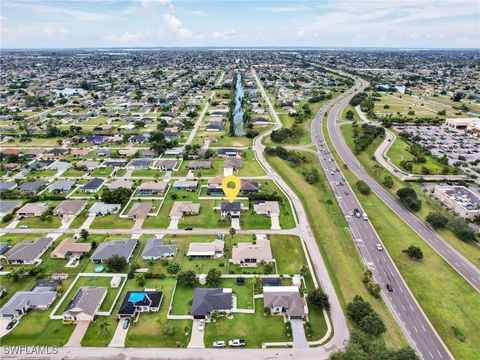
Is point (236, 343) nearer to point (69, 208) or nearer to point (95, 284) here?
point (95, 284)

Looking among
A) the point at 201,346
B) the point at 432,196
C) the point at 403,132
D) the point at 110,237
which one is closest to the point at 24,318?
the point at 110,237

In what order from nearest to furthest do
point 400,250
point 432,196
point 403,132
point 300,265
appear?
point 300,265 < point 400,250 < point 432,196 < point 403,132

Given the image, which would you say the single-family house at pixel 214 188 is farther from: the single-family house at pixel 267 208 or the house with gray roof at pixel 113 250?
the house with gray roof at pixel 113 250

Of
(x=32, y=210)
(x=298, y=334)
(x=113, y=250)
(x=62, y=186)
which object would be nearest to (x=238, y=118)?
(x=62, y=186)

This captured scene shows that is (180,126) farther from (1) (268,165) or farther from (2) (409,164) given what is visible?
(2) (409,164)

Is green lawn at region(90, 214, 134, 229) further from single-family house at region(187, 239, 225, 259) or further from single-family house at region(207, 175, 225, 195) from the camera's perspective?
single-family house at region(207, 175, 225, 195)

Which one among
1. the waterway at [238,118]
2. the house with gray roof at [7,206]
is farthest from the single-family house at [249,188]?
the house with gray roof at [7,206]

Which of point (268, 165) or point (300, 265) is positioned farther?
point (268, 165)
